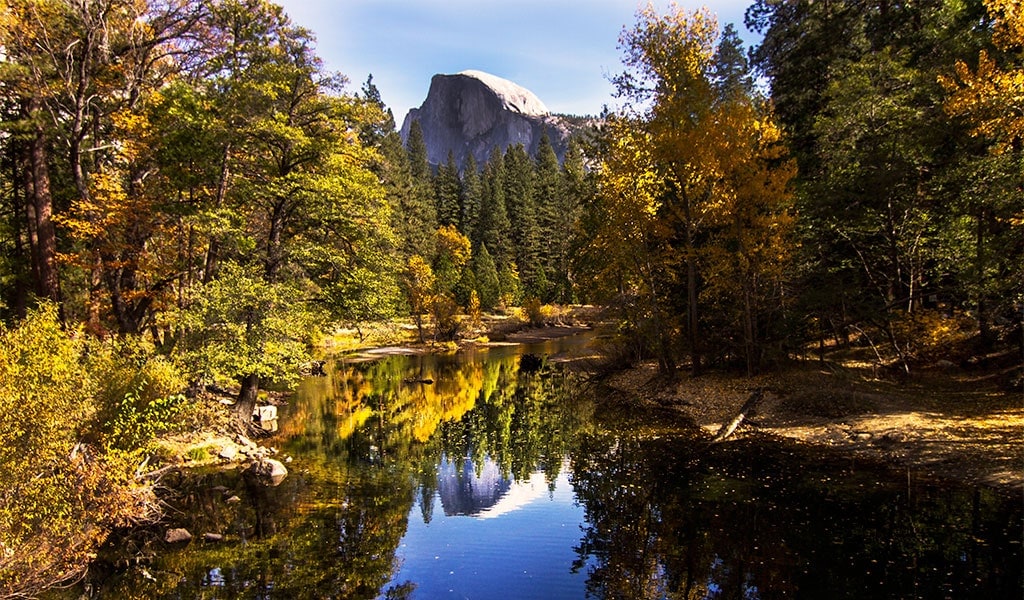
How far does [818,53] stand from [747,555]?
26329 millimetres

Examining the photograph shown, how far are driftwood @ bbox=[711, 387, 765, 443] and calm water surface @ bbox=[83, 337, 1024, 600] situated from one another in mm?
640

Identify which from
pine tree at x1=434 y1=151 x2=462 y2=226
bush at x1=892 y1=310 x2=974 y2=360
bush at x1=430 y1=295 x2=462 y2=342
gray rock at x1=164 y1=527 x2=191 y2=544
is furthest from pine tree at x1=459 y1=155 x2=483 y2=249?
gray rock at x1=164 y1=527 x2=191 y2=544

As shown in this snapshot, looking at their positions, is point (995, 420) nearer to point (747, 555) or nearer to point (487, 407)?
point (747, 555)

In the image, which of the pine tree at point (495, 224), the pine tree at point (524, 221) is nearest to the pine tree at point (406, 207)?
the pine tree at point (495, 224)

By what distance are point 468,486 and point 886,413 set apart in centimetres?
1202

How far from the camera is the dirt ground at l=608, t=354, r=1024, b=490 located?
473 inches

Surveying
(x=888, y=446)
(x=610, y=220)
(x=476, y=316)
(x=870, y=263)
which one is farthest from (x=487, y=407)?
(x=476, y=316)

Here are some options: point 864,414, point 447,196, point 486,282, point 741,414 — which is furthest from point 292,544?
point 447,196

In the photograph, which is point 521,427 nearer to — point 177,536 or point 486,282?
point 177,536

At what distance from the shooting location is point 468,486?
1405 centimetres

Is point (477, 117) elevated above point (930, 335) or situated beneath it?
elevated above

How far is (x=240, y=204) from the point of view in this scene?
750 inches

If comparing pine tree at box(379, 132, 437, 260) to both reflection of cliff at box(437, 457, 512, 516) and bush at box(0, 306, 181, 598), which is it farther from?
bush at box(0, 306, 181, 598)

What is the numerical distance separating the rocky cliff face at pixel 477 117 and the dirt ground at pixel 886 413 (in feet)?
542
